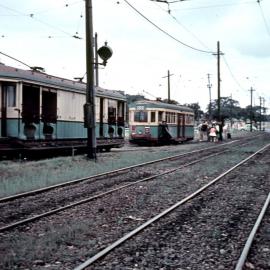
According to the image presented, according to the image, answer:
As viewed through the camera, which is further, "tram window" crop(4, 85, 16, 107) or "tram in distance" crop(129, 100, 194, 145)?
"tram in distance" crop(129, 100, 194, 145)

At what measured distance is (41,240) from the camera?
6.63m

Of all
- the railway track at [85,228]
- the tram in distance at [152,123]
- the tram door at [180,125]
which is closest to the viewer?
the railway track at [85,228]

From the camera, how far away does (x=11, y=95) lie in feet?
58.2

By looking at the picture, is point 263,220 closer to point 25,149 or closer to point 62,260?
point 62,260

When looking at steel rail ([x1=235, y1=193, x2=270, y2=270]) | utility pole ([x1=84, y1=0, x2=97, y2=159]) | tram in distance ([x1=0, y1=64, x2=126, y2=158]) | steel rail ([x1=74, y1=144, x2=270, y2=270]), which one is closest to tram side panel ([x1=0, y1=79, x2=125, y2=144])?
tram in distance ([x1=0, y1=64, x2=126, y2=158])

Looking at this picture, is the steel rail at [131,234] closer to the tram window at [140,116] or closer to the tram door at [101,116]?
the tram door at [101,116]

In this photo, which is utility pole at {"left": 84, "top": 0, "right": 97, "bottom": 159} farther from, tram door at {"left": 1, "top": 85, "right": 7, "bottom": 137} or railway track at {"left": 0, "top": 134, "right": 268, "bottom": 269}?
railway track at {"left": 0, "top": 134, "right": 268, "bottom": 269}

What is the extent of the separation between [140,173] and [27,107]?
5.85 metres

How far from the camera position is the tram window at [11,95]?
1762 centimetres

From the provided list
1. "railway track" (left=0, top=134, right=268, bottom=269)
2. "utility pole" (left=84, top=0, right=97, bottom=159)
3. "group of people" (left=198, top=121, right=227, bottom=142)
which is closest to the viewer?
"railway track" (left=0, top=134, right=268, bottom=269)

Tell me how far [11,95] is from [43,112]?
84.0 inches

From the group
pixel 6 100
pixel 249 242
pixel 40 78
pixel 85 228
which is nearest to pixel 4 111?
pixel 6 100

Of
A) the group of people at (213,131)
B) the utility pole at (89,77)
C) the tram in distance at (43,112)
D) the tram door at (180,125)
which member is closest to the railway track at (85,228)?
the tram in distance at (43,112)

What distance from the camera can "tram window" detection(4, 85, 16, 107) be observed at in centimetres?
1762
